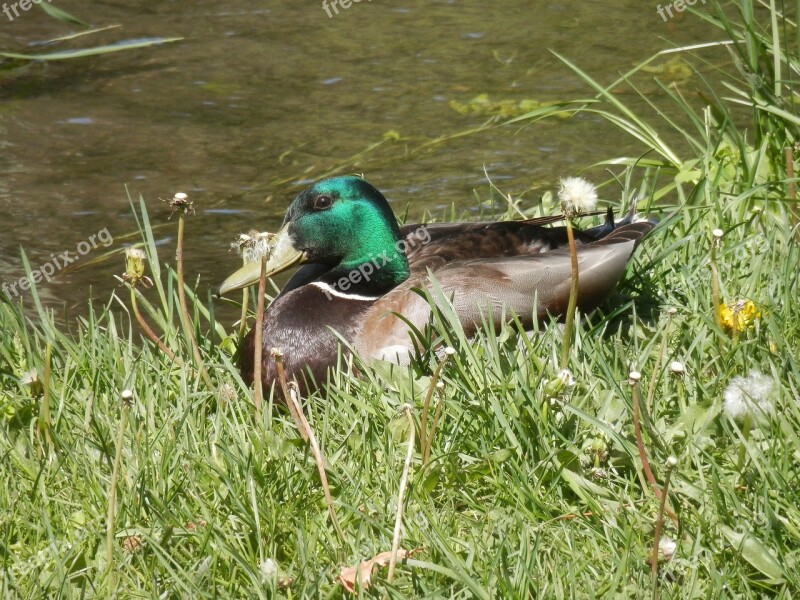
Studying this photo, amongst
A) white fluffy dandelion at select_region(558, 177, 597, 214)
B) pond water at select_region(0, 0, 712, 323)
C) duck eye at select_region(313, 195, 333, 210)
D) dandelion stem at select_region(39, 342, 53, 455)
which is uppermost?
white fluffy dandelion at select_region(558, 177, 597, 214)

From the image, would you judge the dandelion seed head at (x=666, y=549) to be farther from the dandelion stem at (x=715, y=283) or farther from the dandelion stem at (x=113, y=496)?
the dandelion stem at (x=113, y=496)

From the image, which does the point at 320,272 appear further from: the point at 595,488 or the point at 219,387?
the point at 595,488

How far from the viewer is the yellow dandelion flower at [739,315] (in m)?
3.17

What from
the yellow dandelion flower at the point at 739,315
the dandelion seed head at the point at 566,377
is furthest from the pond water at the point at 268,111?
the dandelion seed head at the point at 566,377

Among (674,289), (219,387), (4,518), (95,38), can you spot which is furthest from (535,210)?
(95,38)

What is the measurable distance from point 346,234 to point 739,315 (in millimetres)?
1305

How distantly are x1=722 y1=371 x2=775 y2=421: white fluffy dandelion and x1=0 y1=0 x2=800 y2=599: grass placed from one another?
3 cm

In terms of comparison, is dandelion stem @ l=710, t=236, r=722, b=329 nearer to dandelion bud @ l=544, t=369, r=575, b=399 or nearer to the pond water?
dandelion bud @ l=544, t=369, r=575, b=399

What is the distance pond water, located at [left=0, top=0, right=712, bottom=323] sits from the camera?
5.57 metres

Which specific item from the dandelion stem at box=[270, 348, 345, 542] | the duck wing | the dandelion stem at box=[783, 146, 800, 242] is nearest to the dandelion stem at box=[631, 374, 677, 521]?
the dandelion stem at box=[270, 348, 345, 542]

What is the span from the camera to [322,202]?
3.80 metres

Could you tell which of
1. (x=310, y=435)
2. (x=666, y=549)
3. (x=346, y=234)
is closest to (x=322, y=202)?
(x=346, y=234)

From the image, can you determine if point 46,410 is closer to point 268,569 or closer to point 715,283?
point 268,569

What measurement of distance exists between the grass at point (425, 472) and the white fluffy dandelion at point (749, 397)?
0.10ft
